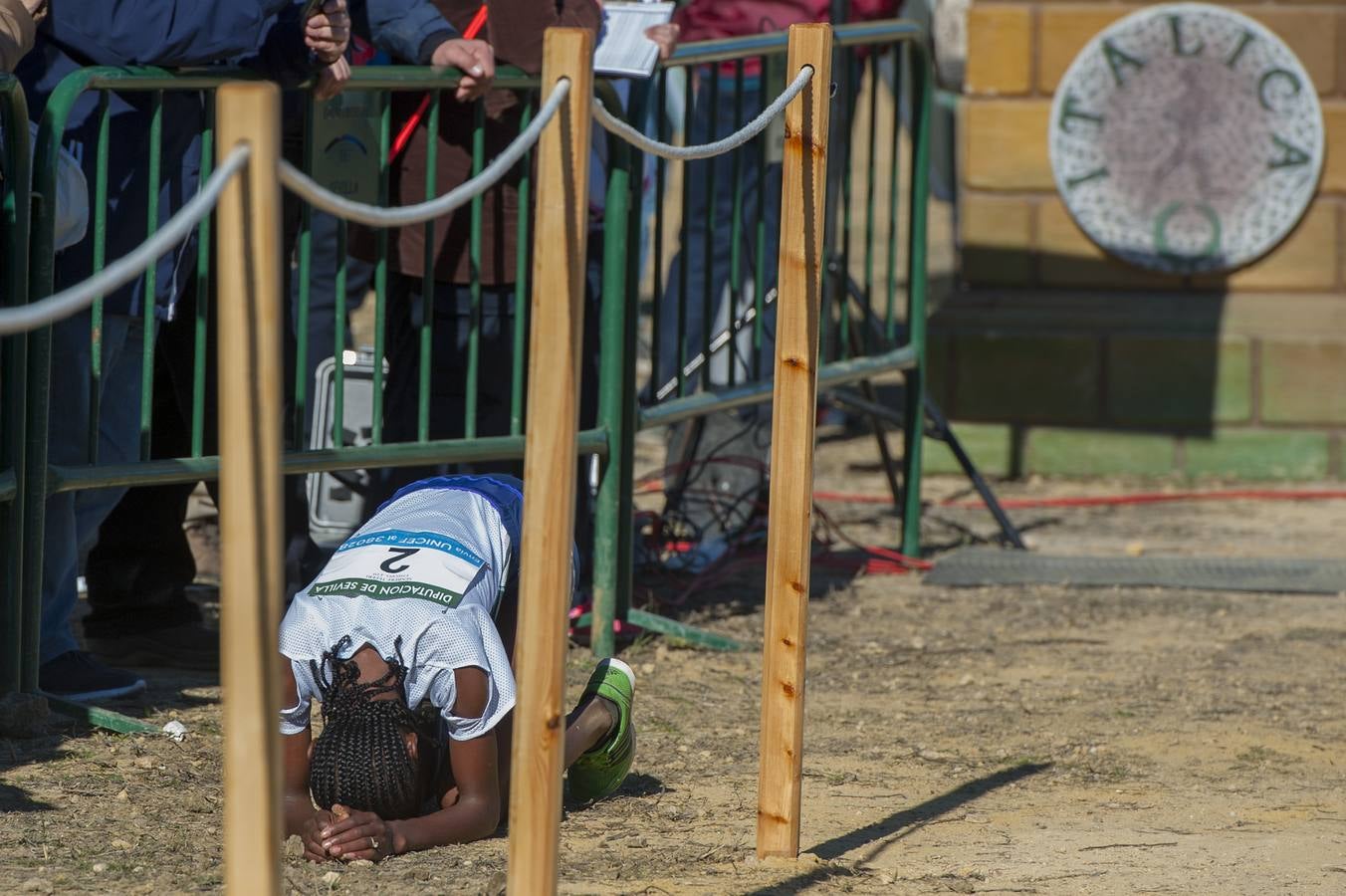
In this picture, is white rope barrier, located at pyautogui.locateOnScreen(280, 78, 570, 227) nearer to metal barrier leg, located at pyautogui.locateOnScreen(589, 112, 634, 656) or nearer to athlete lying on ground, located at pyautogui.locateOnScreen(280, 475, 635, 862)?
athlete lying on ground, located at pyautogui.locateOnScreen(280, 475, 635, 862)

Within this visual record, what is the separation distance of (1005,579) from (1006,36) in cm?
270

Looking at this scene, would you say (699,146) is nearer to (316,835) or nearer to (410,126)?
(316,835)

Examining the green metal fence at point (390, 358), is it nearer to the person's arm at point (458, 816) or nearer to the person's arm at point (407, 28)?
the person's arm at point (407, 28)

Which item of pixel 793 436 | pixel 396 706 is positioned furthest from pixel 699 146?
pixel 396 706

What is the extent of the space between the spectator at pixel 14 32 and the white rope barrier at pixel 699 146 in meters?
1.29

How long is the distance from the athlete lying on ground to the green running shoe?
9 centimetres

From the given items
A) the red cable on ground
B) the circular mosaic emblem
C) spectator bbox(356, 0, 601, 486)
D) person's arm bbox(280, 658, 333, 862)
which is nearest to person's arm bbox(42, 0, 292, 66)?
spectator bbox(356, 0, 601, 486)

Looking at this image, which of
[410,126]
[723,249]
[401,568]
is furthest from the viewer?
[723,249]

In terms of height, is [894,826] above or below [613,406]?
below

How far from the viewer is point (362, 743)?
3.14 metres

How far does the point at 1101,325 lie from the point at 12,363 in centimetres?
504

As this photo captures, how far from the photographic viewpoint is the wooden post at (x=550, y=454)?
236 cm

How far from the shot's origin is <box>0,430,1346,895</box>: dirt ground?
10.2 feet

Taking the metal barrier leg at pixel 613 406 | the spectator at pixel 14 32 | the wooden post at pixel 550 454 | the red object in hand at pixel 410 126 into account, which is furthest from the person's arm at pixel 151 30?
the wooden post at pixel 550 454
